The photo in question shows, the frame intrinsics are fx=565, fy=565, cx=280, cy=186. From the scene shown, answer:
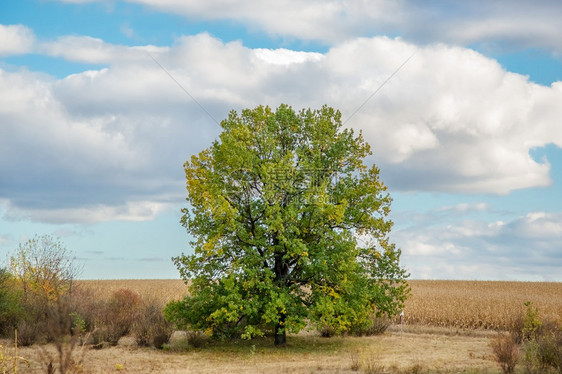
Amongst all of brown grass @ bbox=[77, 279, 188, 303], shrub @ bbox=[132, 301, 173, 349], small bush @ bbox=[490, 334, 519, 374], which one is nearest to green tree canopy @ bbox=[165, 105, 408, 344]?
shrub @ bbox=[132, 301, 173, 349]

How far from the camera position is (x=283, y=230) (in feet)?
72.6

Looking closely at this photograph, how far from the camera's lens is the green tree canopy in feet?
74.2

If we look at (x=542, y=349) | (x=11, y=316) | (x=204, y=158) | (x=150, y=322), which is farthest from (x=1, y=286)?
(x=542, y=349)

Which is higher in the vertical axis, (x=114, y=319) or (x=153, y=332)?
(x=114, y=319)

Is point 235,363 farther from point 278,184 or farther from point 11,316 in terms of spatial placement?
point 11,316

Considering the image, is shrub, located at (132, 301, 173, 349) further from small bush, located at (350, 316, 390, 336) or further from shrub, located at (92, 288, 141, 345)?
small bush, located at (350, 316, 390, 336)

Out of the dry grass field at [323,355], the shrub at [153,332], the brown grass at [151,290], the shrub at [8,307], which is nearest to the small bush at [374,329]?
the dry grass field at [323,355]

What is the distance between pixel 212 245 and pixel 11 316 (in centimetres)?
1250

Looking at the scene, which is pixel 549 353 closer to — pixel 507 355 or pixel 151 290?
pixel 507 355

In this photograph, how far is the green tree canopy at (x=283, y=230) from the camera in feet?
74.2

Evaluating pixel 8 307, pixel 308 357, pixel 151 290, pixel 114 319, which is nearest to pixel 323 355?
pixel 308 357

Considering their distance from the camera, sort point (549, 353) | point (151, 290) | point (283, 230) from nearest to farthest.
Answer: point (549, 353)
point (283, 230)
point (151, 290)

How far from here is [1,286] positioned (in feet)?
92.4

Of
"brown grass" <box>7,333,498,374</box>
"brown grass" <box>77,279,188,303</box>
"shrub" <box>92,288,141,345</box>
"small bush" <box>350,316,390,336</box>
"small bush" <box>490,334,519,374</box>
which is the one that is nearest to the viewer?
"small bush" <box>490,334,519,374</box>
